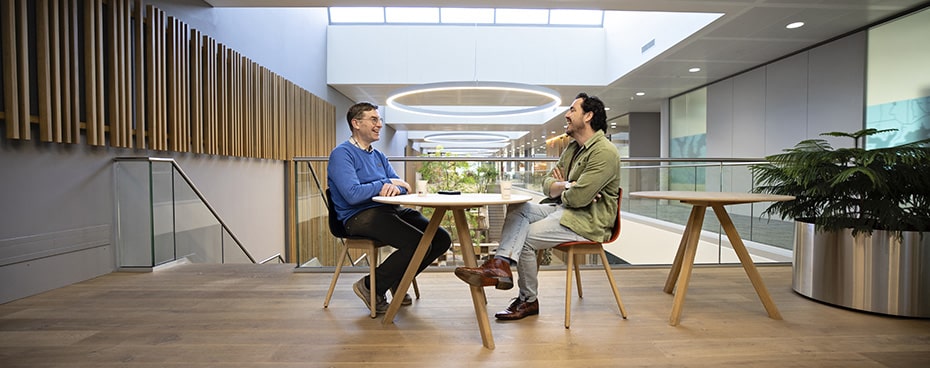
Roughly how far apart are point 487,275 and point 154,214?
10.8ft

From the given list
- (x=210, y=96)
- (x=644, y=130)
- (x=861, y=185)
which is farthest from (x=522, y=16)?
(x=861, y=185)

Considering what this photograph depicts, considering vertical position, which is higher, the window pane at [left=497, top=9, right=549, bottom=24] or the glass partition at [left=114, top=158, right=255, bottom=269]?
Result: the window pane at [left=497, top=9, right=549, bottom=24]

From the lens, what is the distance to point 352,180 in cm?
245

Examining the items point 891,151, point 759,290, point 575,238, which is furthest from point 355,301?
point 891,151

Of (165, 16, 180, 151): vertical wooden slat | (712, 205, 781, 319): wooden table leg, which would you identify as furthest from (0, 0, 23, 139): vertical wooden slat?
(712, 205, 781, 319): wooden table leg

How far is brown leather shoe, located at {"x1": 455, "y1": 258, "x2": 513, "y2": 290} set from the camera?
211 centimetres

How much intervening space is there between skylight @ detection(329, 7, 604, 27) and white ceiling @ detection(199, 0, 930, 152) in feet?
5.60

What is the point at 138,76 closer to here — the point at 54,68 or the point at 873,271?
the point at 54,68

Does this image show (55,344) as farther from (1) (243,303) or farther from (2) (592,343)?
(2) (592,343)

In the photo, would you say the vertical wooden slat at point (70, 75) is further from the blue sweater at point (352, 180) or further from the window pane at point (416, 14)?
the window pane at point (416, 14)

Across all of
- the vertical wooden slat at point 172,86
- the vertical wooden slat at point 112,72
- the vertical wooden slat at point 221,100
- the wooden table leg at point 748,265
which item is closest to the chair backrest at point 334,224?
the wooden table leg at point 748,265

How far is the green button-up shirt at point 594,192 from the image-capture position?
2.36m

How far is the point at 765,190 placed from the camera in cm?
318

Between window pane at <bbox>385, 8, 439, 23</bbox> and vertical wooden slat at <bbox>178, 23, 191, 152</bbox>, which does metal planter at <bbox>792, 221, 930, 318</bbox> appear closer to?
vertical wooden slat at <bbox>178, 23, 191, 152</bbox>
